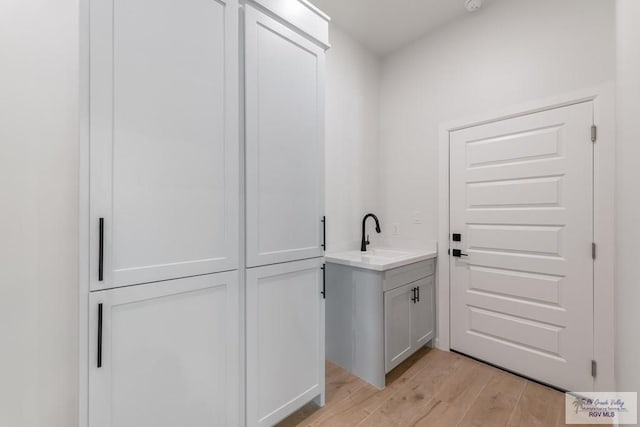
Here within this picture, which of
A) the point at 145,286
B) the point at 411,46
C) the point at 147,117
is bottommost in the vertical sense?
the point at 145,286

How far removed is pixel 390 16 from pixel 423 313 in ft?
8.74

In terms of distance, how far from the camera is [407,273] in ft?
7.49

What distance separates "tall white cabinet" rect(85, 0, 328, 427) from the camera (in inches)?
40.6

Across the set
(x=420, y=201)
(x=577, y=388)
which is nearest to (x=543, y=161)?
(x=420, y=201)

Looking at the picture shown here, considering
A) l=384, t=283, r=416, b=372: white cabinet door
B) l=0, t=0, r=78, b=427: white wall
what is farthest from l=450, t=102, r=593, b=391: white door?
l=0, t=0, r=78, b=427: white wall

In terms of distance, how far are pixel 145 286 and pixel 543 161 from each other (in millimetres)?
2612

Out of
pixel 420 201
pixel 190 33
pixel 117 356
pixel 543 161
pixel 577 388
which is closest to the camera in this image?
pixel 117 356

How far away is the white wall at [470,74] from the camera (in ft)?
6.29

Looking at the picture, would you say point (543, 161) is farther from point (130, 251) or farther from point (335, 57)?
point (130, 251)

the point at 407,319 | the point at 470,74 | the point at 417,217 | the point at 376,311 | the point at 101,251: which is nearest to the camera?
the point at 101,251

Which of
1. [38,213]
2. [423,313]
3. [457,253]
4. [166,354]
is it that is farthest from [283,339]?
[457,253]

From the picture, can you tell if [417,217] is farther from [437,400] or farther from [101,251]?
[101,251]

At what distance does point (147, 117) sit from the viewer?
111cm

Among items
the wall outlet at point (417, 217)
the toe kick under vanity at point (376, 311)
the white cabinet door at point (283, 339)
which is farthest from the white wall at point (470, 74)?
the white cabinet door at point (283, 339)
